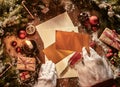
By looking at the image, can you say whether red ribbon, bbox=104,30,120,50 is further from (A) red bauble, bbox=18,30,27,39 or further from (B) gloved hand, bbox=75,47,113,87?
(A) red bauble, bbox=18,30,27,39

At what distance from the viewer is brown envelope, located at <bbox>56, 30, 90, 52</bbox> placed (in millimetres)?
2801

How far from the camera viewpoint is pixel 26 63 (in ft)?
8.91

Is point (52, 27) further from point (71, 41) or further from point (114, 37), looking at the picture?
point (114, 37)

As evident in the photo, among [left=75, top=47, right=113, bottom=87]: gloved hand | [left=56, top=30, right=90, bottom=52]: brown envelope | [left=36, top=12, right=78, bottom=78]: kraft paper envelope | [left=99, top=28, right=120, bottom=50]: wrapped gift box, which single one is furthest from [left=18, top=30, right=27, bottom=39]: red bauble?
[left=99, top=28, right=120, bottom=50]: wrapped gift box

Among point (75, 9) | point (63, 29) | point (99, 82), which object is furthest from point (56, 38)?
point (99, 82)

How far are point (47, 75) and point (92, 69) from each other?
333mm

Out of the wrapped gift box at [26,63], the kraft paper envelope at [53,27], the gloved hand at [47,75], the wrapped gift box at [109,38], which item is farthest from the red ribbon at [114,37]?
the wrapped gift box at [26,63]

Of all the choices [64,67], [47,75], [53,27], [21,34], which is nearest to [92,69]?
[64,67]

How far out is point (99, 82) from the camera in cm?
267

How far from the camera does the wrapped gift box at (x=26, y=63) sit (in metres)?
2.71

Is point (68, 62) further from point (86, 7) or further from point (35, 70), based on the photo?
point (86, 7)

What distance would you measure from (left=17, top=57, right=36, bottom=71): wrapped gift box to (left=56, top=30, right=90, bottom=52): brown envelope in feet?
0.77

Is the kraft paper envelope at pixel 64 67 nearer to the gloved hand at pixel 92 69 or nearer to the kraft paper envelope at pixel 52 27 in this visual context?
the gloved hand at pixel 92 69

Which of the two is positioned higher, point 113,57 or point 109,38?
point 109,38
